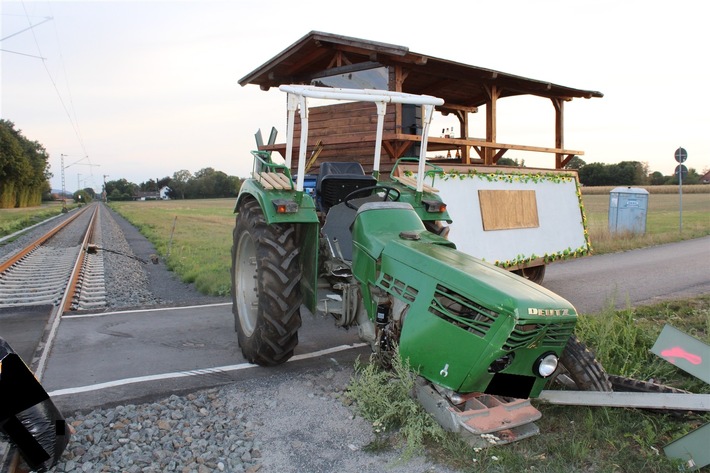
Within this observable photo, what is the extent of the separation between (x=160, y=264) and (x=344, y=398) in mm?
9129

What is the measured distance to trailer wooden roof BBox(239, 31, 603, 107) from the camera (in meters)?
8.47

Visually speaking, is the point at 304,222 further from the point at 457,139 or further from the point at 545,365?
the point at 457,139

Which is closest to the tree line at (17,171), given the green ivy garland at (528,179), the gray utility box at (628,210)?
the gray utility box at (628,210)

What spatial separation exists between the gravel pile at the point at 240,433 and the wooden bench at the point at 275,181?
1.55 m

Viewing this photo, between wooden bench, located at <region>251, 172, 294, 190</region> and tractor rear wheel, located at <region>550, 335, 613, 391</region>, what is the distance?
→ 2459 millimetres

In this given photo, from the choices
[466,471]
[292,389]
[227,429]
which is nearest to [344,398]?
[292,389]

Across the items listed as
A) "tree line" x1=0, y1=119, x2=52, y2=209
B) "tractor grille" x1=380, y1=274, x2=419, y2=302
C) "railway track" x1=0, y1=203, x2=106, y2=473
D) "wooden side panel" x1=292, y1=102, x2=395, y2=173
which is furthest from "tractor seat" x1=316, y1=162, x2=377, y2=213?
"tree line" x1=0, y1=119, x2=52, y2=209

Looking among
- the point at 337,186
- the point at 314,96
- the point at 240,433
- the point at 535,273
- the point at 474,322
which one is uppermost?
the point at 314,96

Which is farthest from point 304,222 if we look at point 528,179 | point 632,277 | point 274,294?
point 632,277

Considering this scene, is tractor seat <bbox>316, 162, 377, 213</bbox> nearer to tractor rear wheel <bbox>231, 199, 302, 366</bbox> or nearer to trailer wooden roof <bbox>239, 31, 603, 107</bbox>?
tractor rear wheel <bbox>231, 199, 302, 366</bbox>

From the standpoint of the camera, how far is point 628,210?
51.5ft

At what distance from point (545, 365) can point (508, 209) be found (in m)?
5.82

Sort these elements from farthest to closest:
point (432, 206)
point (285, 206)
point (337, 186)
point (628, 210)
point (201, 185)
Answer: point (201, 185) < point (628, 210) < point (337, 186) < point (432, 206) < point (285, 206)

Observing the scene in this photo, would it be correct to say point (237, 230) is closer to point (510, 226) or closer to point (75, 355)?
point (75, 355)
